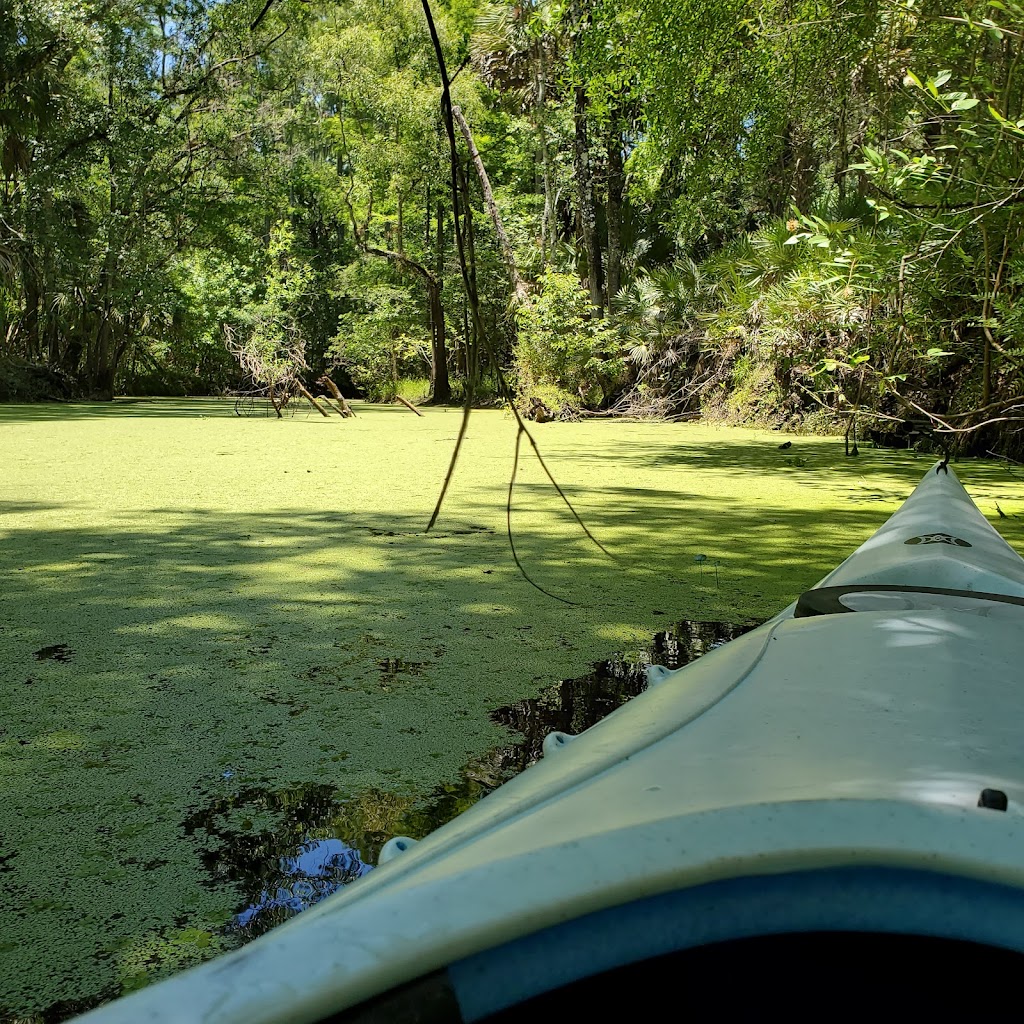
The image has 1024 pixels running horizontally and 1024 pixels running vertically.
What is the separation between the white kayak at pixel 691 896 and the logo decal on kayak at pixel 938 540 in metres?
1.17

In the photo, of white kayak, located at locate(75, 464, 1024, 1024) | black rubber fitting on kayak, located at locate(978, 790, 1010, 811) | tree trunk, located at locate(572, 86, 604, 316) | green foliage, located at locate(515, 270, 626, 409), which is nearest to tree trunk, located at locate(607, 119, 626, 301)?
tree trunk, located at locate(572, 86, 604, 316)

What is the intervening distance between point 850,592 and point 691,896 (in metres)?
1.12

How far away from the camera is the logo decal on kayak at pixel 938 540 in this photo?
76.9 inches

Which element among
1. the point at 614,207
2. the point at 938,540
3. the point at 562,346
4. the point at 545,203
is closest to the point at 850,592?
the point at 938,540

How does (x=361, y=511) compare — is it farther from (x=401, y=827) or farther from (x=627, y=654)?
(x=401, y=827)

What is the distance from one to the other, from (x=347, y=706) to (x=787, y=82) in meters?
6.25

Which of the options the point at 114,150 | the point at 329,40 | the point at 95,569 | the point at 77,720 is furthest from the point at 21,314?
the point at 77,720

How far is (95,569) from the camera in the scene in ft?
10.7

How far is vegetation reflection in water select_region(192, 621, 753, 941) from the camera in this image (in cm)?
136

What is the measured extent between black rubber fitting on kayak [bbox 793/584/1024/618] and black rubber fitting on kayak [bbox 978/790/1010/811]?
0.85m

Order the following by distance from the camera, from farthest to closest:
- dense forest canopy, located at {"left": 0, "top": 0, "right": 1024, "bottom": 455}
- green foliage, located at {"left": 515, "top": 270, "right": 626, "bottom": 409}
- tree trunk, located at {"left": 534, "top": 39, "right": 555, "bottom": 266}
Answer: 1. tree trunk, located at {"left": 534, "top": 39, "right": 555, "bottom": 266}
2. green foliage, located at {"left": 515, "top": 270, "right": 626, "bottom": 409}
3. dense forest canopy, located at {"left": 0, "top": 0, "right": 1024, "bottom": 455}

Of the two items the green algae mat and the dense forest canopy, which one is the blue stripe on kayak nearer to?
the dense forest canopy

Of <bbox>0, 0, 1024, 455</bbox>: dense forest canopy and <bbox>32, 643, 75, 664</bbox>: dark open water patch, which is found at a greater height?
<bbox>0, 0, 1024, 455</bbox>: dense forest canopy

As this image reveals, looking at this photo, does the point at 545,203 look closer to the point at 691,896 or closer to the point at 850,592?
the point at 850,592
